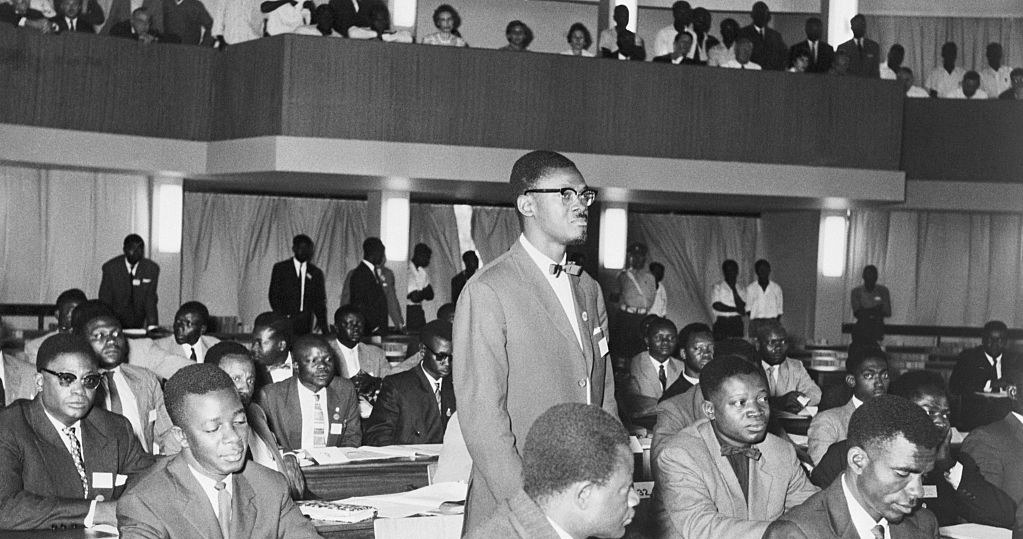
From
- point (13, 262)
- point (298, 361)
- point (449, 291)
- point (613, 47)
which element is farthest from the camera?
point (449, 291)

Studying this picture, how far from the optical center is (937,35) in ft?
62.5

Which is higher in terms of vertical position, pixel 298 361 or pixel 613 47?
pixel 613 47

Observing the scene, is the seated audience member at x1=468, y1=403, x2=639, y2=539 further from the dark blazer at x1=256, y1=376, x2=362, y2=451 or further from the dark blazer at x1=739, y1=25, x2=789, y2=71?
the dark blazer at x1=739, y1=25, x2=789, y2=71

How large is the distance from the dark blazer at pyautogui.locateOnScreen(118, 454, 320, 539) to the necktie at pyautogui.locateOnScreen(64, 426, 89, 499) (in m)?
1.62

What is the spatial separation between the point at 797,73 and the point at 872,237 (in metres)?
5.76

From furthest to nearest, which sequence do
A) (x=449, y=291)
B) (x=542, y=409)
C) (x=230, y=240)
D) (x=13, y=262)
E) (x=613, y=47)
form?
(x=449, y=291), (x=230, y=240), (x=13, y=262), (x=613, y=47), (x=542, y=409)

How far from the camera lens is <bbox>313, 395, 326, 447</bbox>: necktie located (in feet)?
24.4

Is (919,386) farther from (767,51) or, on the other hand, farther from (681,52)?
(767,51)

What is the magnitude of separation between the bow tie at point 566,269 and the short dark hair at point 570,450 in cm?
106

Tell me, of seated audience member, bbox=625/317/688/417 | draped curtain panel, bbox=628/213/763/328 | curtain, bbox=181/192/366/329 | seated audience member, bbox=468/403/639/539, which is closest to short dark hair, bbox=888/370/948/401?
seated audience member, bbox=625/317/688/417

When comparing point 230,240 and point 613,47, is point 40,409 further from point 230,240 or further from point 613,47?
point 230,240

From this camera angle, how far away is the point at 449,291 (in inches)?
730

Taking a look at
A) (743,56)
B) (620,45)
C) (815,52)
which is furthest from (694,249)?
(620,45)

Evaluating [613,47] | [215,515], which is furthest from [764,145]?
[215,515]
